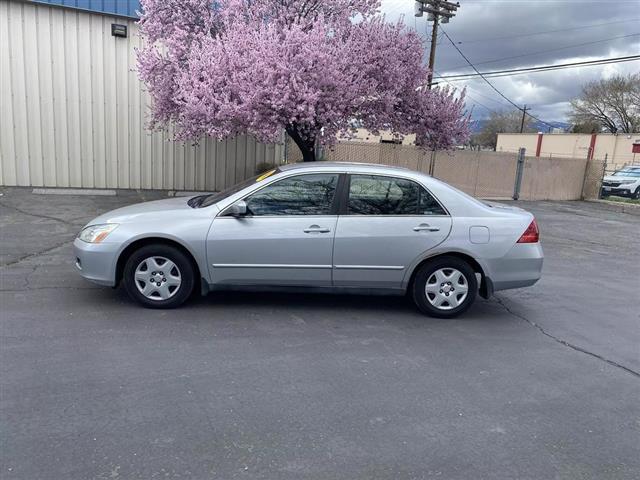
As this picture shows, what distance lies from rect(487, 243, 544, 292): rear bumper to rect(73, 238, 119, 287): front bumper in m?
3.71

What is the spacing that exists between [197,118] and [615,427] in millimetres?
8057

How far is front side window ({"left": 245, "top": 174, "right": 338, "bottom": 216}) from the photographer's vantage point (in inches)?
208

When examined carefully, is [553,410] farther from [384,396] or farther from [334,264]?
[334,264]

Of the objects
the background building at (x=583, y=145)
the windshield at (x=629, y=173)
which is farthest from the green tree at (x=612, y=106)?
the windshield at (x=629, y=173)

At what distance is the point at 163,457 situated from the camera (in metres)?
2.90

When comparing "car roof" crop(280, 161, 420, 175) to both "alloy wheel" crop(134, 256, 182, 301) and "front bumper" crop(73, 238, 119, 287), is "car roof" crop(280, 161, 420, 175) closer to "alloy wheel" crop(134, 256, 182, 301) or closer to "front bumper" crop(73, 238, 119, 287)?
"alloy wheel" crop(134, 256, 182, 301)


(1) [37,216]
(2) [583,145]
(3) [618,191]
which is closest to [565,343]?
(1) [37,216]

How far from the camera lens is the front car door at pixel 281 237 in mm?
5156

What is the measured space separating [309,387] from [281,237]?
69.2 inches

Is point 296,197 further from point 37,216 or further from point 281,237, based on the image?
point 37,216

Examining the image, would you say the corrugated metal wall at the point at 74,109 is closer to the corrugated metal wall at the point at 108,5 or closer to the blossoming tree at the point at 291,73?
the corrugated metal wall at the point at 108,5

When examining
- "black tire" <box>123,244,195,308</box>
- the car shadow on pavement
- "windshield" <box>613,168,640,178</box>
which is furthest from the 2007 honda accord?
"windshield" <box>613,168,640,178</box>

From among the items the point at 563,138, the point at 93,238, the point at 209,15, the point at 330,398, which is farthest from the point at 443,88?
the point at 563,138

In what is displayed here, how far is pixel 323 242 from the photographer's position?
521 cm
